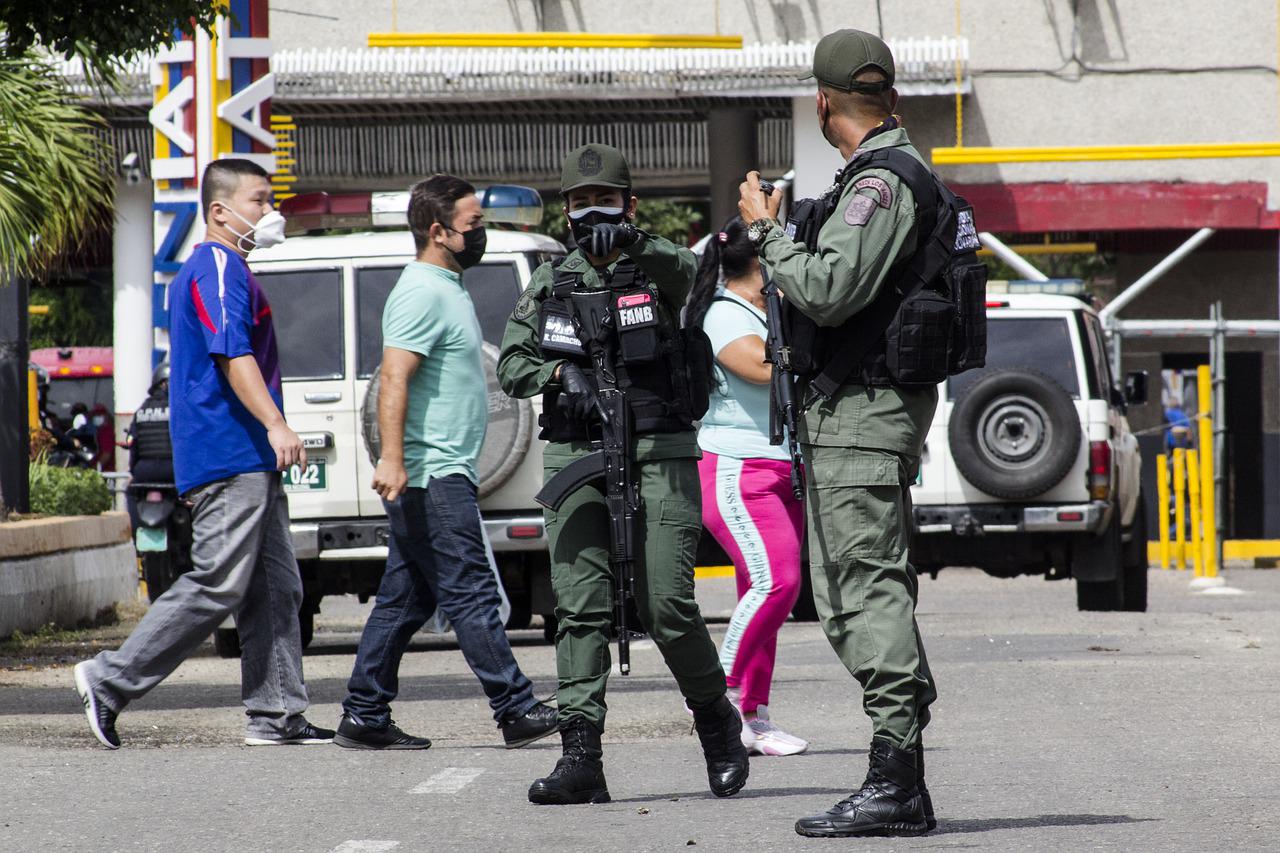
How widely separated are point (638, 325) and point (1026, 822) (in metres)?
1.63

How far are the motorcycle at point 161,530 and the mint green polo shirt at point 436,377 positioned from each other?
4.74m

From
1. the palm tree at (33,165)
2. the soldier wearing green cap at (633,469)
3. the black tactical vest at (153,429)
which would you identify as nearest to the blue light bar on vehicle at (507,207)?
the black tactical vest at (153,429)

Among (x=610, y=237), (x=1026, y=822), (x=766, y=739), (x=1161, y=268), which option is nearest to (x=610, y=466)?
(x=610, y=237)

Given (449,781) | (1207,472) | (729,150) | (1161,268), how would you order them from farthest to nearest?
(729,150) < (1161,268) < (1207,472) < (449,781)

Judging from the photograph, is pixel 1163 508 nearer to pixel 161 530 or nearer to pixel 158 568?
pixel 158 568

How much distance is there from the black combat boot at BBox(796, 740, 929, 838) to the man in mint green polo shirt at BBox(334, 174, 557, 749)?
1987mm

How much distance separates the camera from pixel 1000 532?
13266 millimetres

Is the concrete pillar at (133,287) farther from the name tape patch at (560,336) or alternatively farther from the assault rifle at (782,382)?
the assault rifle at (782,382)

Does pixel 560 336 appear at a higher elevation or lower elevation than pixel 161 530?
higher

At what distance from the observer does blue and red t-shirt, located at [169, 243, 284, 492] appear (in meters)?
7.30

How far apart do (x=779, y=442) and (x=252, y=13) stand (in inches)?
394

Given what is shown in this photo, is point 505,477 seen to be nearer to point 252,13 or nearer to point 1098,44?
point 252,13

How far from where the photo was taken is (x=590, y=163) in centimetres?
606

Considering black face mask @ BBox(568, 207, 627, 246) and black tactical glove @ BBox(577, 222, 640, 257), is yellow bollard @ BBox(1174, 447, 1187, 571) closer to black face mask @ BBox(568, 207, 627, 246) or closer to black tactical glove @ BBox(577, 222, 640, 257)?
black face mask @ BBox(568, 207, 627, 246)
